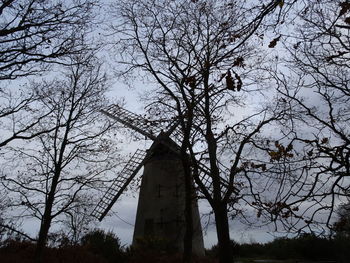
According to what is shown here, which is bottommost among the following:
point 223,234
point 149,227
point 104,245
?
point 223,234

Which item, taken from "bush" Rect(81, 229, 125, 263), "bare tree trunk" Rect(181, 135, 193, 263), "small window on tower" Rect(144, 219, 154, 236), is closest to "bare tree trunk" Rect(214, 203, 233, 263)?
"bare tree trunk" Rect(181, 135, 193, 263)

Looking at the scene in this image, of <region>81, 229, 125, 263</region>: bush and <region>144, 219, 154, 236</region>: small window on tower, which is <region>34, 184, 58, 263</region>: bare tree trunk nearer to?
<region>81, 229, 125, 263</region>: bush

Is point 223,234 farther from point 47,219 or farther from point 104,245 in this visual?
point 104,245

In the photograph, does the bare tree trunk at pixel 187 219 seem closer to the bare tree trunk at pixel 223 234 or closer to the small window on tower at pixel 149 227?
the bare tree trunk at pixel 223 234

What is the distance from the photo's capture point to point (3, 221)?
1580 cm

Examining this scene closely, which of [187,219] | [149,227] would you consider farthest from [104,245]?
[187,219]

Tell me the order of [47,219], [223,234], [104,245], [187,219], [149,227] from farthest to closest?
[149,227] < [104,245] < [47,219] < [187,219] < [223,234]

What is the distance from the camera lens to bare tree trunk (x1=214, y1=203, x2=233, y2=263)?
1061cm

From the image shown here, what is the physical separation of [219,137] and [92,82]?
818 centimetres

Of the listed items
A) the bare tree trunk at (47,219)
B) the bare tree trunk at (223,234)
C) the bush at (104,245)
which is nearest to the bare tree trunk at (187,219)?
the bare tree trunk at (223,234)

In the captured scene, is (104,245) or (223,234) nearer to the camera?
(223,234)

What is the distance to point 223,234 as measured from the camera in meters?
10.8

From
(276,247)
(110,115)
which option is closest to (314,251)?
(276,247)

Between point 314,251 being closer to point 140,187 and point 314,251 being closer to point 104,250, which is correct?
point 140,187
